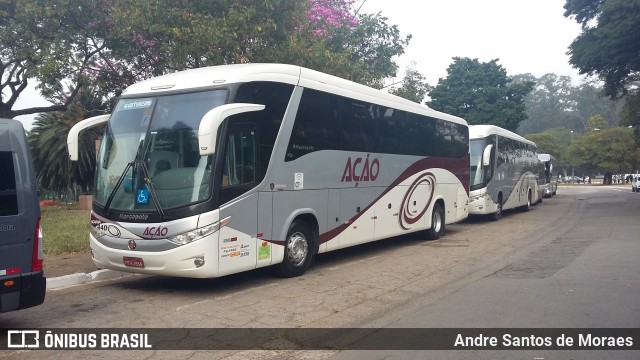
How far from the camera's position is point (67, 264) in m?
10.4

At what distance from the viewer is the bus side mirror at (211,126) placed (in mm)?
6992

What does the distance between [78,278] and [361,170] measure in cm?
573

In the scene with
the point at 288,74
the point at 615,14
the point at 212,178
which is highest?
the point at 615,14

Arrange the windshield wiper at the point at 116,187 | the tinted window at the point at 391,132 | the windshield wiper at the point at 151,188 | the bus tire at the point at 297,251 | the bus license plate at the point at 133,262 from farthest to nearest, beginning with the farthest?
1. the tinted window at the point at 391,132
2. the bus tire at the point at 297,251
3. the windshield wiper at the point at 116,187
4. the bus license plate at the point at 133,262
5. the windshield wiper at the point at 151,188

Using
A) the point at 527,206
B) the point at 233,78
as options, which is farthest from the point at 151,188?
the point at 527,206

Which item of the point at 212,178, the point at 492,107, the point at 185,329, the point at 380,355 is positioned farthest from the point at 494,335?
the point at 492,107

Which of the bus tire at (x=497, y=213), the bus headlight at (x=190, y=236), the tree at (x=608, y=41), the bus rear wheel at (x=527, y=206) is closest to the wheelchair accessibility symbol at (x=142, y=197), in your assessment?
the bus headlight at (x=190, y=236)

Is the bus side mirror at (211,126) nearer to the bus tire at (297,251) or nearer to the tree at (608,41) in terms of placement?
the bus tire at (297,251)

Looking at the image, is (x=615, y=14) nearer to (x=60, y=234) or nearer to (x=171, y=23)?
(x=171, y=23)

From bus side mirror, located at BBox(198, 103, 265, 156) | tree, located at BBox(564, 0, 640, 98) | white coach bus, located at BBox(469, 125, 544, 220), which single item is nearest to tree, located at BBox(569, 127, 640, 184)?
tree, located at BBox(564, 0, 640, 98)

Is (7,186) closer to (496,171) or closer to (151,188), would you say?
(151,188)

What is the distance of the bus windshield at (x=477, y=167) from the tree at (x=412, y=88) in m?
5.30

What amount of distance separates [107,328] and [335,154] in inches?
212

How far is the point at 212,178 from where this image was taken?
7801mm
